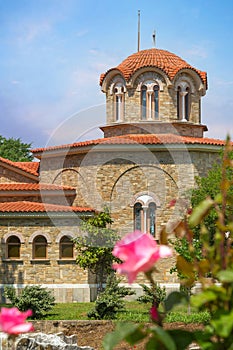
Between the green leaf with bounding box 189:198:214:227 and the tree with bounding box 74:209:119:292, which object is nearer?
the green leaf with bounding box 189:198:214:227

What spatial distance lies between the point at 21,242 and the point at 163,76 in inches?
364

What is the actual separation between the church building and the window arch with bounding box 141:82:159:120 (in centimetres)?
4

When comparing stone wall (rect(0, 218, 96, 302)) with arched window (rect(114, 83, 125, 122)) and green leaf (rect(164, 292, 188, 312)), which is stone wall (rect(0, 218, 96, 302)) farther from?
green leaf (rect(164, 292, 188, 312))

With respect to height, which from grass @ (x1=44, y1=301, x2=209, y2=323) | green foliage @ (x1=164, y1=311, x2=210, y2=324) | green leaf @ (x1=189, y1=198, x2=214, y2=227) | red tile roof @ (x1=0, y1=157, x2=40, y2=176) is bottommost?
grass @ (x1=44, y1=301, x2=209, y2=323)

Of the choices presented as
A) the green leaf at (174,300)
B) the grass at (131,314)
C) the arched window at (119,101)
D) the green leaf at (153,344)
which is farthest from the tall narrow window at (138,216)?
the green leaf at (153,344)

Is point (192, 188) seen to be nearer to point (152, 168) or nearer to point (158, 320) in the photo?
point (152, 168)

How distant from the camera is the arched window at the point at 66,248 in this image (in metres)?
25.2

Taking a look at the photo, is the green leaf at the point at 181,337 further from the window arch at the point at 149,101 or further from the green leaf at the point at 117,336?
the window arch at the point at 149,101

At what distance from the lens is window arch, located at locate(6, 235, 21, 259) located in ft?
82.1

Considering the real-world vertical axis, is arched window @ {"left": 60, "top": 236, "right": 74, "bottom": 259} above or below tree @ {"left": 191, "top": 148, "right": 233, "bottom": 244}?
below

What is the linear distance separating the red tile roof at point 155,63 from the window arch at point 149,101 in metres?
0.80

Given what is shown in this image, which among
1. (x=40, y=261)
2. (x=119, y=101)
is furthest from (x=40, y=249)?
(x=119, y=101)

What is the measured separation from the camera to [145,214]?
85.1ft

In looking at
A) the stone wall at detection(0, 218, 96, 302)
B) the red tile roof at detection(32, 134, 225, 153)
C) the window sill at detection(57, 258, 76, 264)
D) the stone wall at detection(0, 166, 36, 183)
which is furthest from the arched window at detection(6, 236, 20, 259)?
the red tile roof at detection(32, 134, 225, 153)
